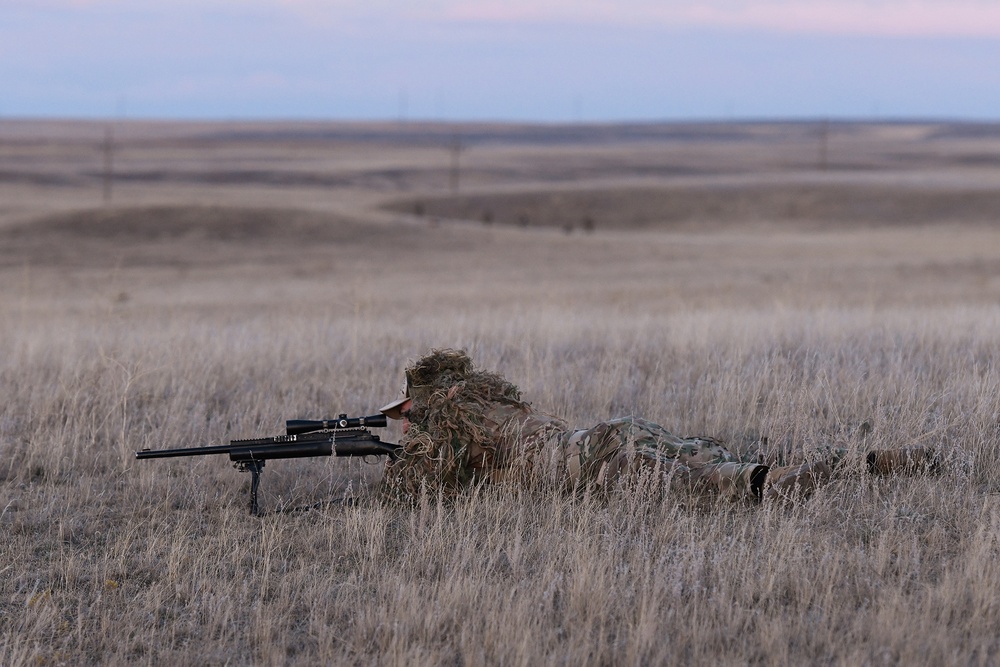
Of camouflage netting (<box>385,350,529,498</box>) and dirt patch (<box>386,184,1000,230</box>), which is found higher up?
dirt patch (<box>386,184,1000,230</box>)

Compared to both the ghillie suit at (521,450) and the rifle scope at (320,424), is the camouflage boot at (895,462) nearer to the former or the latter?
the ghillie suit at (521,450)

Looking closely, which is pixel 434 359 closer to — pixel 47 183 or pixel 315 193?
pixel 315 193

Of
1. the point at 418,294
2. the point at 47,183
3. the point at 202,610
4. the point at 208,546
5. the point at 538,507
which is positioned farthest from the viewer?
the point at 47,183

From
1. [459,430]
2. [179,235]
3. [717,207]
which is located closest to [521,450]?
[459,430]

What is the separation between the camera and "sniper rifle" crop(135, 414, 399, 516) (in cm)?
437

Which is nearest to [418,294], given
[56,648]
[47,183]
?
[56,648]

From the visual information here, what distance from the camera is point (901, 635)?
3.11 meters

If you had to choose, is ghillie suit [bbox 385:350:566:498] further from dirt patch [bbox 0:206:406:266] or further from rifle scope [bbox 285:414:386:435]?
dirt patch [bbox 0:206:406:266]

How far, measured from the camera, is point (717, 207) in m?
47.6

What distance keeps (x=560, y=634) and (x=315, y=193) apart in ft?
179

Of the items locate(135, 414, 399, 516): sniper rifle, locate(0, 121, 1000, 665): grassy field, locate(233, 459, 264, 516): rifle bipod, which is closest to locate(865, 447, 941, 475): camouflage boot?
locate(0, 121, 1000, 665): grassy field

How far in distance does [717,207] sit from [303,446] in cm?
4509

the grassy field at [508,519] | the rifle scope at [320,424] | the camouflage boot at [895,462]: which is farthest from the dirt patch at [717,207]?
the rifle scope at [320,424]

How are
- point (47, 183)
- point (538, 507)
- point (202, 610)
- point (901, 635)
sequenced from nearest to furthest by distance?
point (901, 635), point (202, 610), point (538, 507), point (47, 183)
